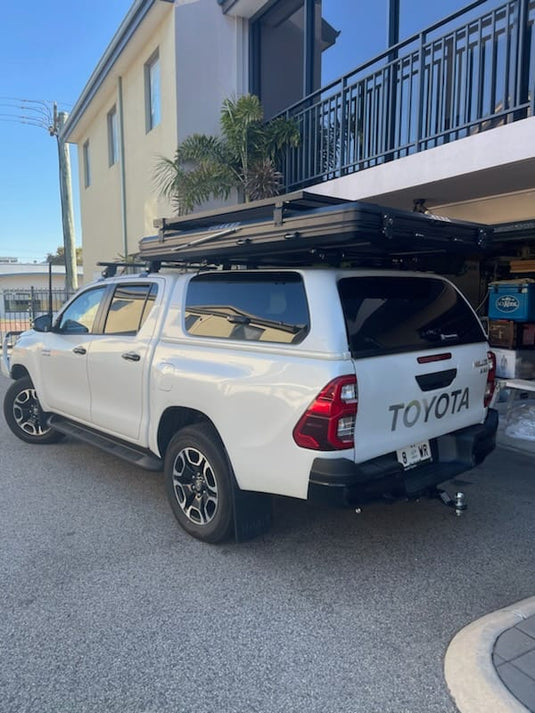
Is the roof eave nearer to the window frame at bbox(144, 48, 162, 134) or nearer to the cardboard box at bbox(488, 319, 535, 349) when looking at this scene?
the window frame at bbox(144, 48, 162, 134)

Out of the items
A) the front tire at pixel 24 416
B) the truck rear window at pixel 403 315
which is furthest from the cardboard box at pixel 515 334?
the front tire at pixel 24 416

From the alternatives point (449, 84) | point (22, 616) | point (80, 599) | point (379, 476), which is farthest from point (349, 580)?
point (449, 84)

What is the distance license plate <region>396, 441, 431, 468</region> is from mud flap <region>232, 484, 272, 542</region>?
2.96 feet

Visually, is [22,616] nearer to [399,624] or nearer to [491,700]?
[399,624]

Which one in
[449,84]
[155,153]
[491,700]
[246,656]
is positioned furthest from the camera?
[155,153]

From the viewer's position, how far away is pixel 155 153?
1106 centimetres

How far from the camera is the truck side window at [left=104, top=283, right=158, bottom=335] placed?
4488mm

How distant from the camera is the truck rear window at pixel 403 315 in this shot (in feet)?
10.7

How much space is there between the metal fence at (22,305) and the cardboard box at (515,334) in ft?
54.9

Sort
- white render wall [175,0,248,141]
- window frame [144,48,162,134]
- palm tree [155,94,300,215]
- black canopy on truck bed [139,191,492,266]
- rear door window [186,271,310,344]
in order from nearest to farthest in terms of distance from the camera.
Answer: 1. black canopy on truck bed [139,191,492,266]
2. rear door window [186,271,310,344]
3. palm tree [155,94,300,215]
4. white render wall [175,0,248,141]
5. window frame [144,48,162,134]

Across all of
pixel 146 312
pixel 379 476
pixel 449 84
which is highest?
pixel 449 84

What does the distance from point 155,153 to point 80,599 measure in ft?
32.0

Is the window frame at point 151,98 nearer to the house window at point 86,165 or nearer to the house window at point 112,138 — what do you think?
the house window at point 112,138

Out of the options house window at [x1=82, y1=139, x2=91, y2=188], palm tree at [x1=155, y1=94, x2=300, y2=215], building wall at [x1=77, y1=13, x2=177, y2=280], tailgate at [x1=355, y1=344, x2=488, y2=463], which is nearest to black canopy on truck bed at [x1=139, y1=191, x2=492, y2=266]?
tailgate at [x1=355, y1=344, x2=488, y2=463]
